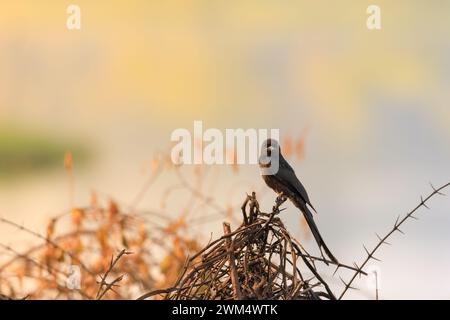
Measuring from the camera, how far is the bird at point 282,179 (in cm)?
618

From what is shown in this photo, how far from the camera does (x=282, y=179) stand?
21.2ft

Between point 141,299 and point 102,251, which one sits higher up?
point 141,299

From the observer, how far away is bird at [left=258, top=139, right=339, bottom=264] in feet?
20.3

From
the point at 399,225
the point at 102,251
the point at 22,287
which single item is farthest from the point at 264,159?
the point at 399,225

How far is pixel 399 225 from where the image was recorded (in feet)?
11.2
